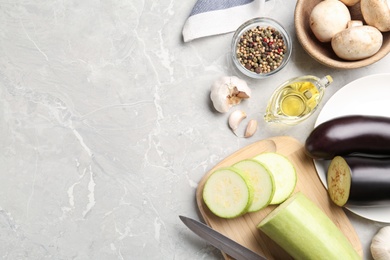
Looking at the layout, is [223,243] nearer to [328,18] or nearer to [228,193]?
[228,193]

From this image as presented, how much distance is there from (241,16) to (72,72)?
430mm

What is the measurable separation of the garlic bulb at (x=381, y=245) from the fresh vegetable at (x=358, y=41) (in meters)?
0.41

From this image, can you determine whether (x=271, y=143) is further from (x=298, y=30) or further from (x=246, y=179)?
(x=298, y=30)

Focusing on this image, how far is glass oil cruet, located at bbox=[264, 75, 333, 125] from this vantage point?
121 centimetres

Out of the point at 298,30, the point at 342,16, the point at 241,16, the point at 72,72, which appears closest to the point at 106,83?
the point at 72,72

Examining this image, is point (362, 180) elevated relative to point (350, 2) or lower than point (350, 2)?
lower

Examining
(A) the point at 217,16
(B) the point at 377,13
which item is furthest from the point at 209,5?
(B) the point at 377,13

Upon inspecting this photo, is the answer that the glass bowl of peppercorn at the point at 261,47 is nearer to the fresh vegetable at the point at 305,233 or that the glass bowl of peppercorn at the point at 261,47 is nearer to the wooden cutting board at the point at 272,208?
the wooden cutting board at the point at 272,208

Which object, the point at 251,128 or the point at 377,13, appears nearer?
the point at 377,13

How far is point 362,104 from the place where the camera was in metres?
1.24

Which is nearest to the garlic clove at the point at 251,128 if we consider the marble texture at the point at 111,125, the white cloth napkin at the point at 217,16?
the marble texture at the point at 111,125

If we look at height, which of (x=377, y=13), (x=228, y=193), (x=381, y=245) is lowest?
(x=381, y=245)

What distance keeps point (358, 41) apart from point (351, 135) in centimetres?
21

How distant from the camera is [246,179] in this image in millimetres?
1145
